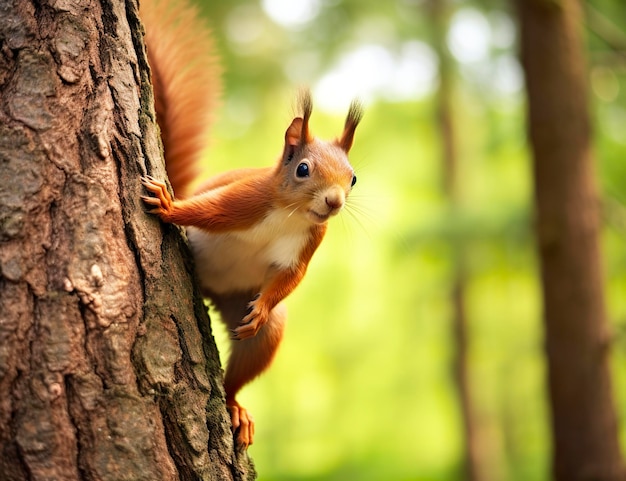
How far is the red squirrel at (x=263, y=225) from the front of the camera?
166cm

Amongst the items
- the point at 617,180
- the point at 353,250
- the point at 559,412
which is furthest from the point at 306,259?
the point at 353,250

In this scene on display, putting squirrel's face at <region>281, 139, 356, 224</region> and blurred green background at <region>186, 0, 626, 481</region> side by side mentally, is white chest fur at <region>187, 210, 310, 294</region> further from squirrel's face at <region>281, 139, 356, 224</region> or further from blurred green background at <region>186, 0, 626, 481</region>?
blurred green background at <region>186, 0, 626, 481</region>

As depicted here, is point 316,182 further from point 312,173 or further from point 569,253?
point 569,253

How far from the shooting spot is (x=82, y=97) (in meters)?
1.27

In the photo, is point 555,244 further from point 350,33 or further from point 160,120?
point 350,33

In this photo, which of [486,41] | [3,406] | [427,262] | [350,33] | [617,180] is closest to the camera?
[3,406]

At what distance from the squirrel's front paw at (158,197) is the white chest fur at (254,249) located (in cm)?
32

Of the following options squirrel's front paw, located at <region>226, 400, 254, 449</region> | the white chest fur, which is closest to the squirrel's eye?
the white chest fur

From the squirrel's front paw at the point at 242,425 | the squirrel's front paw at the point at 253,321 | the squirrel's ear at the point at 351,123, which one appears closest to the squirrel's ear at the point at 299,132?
the squirrel's ear at the point at 351,123

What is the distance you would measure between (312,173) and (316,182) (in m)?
0.03

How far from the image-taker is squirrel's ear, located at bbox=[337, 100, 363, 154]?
69.6 inches

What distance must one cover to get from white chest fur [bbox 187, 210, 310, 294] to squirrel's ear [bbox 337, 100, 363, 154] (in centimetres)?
25

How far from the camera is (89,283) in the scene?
1.19m

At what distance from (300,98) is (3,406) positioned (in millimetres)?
980
